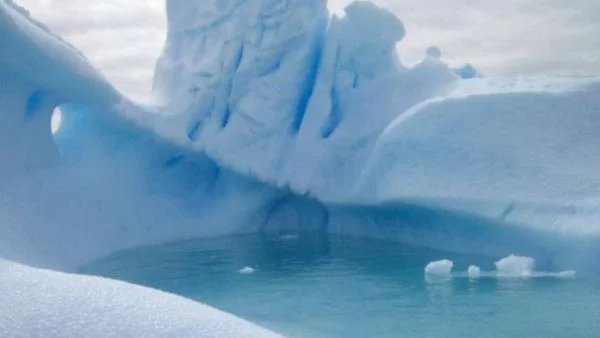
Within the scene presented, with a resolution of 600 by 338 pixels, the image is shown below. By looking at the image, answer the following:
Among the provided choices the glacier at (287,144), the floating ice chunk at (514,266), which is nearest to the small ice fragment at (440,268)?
the floating ice chunk at (514,266)

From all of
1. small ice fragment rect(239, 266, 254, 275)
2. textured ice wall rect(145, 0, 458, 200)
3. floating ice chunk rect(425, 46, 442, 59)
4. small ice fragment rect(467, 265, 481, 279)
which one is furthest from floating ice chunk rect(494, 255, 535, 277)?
floating ice chunk rect(425, 46, 442, 59)

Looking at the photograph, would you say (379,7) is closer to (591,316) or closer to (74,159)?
(74,159)

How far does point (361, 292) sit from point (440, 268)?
1.01 m

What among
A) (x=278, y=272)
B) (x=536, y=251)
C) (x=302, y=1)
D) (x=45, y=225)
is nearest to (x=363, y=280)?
(x=278, y=272)

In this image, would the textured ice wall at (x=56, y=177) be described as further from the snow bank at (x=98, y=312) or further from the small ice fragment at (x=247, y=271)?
the snow bank at (x=98, y=312)

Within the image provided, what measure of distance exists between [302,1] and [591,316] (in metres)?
6.88

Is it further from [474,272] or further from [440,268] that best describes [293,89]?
[474,272]

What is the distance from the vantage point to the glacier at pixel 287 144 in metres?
7.29

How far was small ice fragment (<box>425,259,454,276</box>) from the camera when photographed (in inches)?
261

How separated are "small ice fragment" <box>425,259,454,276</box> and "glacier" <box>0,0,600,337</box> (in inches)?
37.1

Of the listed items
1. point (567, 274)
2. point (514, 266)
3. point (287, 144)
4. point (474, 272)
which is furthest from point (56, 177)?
point (567, 274)

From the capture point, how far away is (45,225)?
7766mm

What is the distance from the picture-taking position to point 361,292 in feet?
20.0

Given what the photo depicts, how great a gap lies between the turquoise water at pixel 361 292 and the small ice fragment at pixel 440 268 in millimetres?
111
